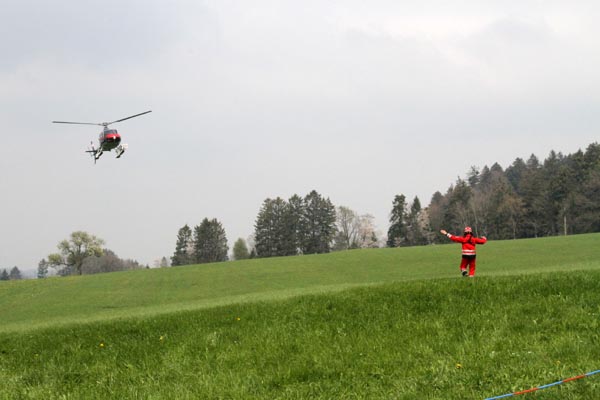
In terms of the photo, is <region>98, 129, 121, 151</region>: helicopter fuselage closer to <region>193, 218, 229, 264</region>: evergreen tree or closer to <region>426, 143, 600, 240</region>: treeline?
<region>426, 143, 600, 240</region>: treeline

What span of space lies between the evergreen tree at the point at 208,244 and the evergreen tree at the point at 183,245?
5282mm

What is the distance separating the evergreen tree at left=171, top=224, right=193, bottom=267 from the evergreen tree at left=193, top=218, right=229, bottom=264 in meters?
A: 5.28

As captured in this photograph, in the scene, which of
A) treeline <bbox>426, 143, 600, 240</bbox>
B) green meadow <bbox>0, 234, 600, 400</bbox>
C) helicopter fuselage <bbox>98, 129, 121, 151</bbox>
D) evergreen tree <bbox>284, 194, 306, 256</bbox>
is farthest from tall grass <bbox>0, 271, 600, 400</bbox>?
evergreen tree <bbox>284, 194, 306, 256</bbox>

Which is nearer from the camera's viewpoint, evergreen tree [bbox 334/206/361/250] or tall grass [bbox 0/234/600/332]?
tall grass [bbox 0/234/600/332]

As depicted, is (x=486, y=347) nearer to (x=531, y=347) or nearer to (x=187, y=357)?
(x=531, y=347)

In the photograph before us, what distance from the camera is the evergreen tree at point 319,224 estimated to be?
14825 cm

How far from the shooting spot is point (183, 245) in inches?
6314

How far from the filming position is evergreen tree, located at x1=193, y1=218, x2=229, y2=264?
153625mm

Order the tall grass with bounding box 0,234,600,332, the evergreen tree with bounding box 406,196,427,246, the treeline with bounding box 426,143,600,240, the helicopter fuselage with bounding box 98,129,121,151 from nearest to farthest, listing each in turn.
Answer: the helicopter fuselage with bounding box 98,129,121,151 < the tall grass with bounding box 0,234,600,332 < the treeline with bounding box 426,143,600,240 < the evergreen tree with bounding box 406,196,427,246

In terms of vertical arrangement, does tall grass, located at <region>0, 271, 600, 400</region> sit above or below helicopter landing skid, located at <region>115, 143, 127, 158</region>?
below

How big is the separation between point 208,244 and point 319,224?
34186mm

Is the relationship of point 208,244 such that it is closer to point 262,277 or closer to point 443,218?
point 443,218

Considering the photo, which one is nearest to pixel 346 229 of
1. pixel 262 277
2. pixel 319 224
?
pixel 319 224

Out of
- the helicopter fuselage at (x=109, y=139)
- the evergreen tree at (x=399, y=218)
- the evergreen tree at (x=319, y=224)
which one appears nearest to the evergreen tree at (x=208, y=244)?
the evergreen tree at (x=319, y=224)
